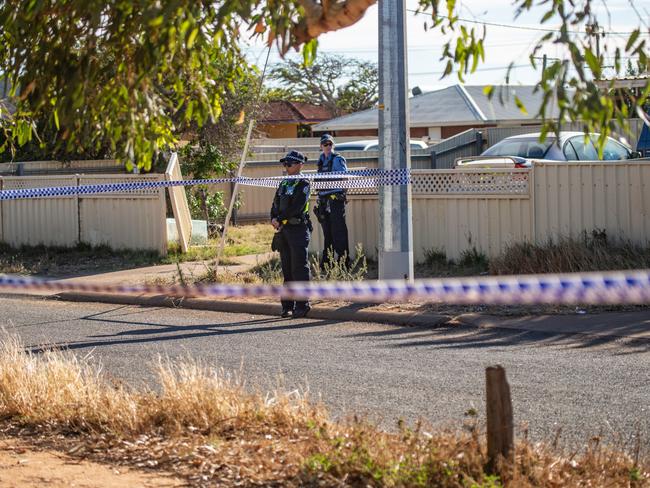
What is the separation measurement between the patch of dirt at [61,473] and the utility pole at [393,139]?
666 centimetres

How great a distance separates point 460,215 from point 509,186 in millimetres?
900

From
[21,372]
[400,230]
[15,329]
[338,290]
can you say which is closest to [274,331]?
[400,230]

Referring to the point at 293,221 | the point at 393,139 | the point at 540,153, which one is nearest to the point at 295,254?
the point at 293,221

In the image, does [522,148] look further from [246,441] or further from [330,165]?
[246,441]

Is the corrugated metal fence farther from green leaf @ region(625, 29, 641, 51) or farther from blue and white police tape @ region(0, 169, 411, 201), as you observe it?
A: green leaf @ region(625, 29, 641, 51)

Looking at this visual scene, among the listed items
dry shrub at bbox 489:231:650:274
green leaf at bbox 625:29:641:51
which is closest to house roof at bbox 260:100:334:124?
dry shrub at bbox 489:231:650:274

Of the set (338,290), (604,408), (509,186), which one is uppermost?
(509,186)

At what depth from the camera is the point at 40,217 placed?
20406 mm

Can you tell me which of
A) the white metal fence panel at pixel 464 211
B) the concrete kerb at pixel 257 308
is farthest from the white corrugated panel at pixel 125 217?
the white metal fence panel at pixel 464 211

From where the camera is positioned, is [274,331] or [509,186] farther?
[509,186]

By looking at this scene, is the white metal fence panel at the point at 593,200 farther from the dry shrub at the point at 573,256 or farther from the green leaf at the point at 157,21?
the green leaf at the point at 157,21

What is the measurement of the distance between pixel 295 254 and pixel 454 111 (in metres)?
29.1

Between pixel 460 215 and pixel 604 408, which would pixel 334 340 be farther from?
pixel 460 215

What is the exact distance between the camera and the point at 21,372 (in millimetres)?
7285
